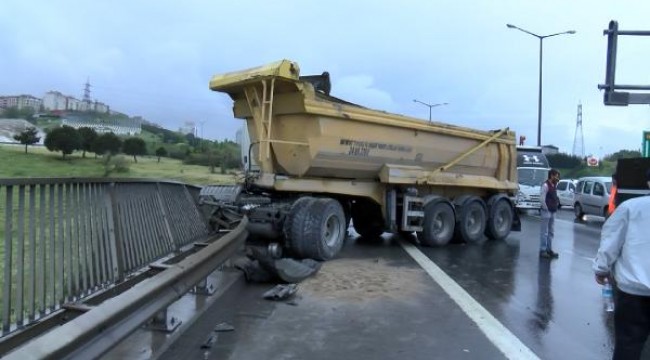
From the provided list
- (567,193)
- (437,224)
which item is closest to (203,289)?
(437,224)

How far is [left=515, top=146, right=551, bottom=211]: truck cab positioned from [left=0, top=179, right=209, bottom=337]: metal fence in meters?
21.1

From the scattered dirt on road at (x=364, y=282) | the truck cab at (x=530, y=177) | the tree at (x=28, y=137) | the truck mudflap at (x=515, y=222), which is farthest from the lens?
the truck cab at (x=530, y=177)

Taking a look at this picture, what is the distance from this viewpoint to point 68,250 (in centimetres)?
443

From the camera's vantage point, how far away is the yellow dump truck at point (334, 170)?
9.70 m

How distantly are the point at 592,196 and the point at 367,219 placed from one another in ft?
42.7

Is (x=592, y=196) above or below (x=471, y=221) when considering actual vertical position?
above

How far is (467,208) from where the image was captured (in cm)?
1435

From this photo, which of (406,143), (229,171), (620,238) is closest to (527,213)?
(406,143)

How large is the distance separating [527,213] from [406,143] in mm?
16503

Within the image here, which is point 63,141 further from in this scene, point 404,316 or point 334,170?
point 334,170

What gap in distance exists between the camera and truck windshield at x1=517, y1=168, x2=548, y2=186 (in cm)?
2503

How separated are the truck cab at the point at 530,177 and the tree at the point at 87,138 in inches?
821

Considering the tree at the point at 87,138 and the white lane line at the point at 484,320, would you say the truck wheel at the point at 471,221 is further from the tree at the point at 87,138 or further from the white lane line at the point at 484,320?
the tree at the point at 87,138

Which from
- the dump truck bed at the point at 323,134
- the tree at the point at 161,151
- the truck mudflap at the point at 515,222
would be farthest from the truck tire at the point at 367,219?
the tree at the point at 161,151
